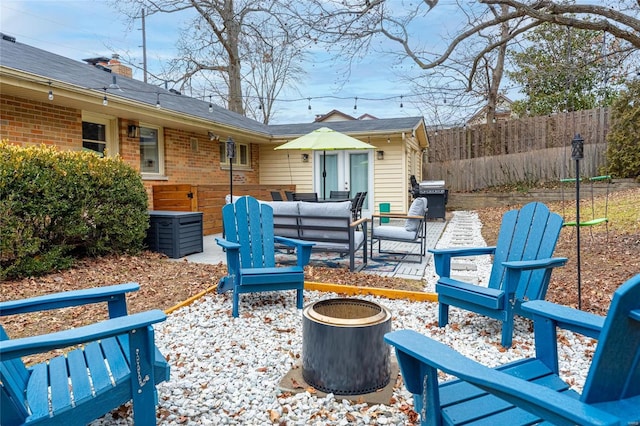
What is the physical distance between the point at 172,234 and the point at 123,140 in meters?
2.88

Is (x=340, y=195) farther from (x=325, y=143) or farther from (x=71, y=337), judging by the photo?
(x=71, y=337)

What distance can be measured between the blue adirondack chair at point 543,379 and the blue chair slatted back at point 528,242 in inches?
59.7

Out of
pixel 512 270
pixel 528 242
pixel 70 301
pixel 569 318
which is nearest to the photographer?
pixel 569 318

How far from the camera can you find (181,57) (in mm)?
18406

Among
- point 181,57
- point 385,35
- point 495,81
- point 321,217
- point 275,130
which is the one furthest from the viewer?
point 181,57

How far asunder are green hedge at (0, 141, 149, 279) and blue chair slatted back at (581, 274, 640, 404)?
17.6ft

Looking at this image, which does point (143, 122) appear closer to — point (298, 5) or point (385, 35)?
point (298, 5)

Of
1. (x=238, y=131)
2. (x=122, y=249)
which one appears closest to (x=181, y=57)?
(x=238, y=131)

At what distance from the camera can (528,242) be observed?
11.4 feet

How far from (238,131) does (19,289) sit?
692cm

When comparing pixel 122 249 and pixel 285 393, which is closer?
pixel 285 393

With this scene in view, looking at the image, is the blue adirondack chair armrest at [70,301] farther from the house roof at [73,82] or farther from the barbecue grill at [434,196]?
the barbecue grill at [434,196]

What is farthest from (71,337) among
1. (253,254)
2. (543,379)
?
(253,254)

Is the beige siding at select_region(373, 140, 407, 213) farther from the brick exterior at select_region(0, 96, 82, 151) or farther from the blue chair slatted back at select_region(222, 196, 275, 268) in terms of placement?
the blue chair slatted back at select_region(222, 196, 275, 268)
